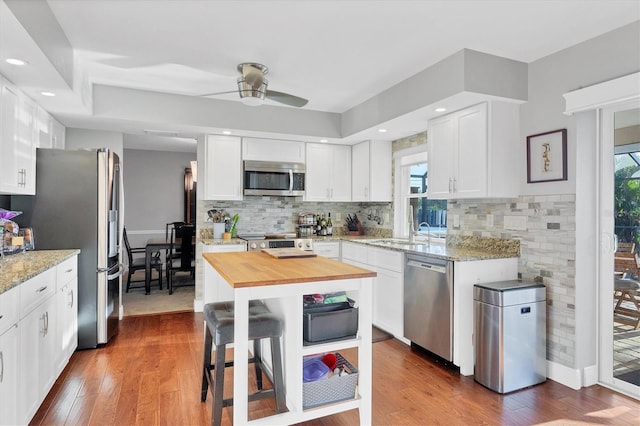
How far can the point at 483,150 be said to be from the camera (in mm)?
3137

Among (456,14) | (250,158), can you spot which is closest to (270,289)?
(456,14)

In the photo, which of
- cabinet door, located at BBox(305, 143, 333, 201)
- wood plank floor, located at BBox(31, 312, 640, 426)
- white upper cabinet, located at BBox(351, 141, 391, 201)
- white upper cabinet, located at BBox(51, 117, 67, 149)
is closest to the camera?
wood plank floor, located at BBox(31, 312, 640, 426)

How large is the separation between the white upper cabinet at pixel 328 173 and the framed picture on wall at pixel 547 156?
2526mm

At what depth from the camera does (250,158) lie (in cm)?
471

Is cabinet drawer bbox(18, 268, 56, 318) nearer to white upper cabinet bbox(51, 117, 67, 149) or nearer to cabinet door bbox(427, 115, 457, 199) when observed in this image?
white upper cabinet bbox(51, 117, 67, 149)

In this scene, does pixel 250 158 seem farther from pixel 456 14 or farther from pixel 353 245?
pixel 456 14

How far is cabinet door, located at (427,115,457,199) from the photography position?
346 centimetres

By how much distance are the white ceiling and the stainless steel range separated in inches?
71.4

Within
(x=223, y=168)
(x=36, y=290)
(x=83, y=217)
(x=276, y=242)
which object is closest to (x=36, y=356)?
(x=36, y=290)

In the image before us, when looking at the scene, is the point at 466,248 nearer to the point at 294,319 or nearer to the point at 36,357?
the point at 294,319

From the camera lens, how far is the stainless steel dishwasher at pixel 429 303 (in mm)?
3014

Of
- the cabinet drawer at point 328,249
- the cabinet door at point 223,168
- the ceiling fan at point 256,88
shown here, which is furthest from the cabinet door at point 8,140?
the cabinet drawer at point 328,249

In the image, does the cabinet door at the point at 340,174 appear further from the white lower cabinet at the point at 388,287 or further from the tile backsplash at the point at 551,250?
the tile backsplash at the point at 551,250

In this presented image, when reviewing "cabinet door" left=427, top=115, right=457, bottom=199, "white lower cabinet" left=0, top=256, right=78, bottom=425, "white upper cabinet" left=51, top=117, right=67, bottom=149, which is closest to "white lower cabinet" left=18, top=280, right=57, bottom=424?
"white lower cabinet" left=0, top=256, right=78, bottom=425
